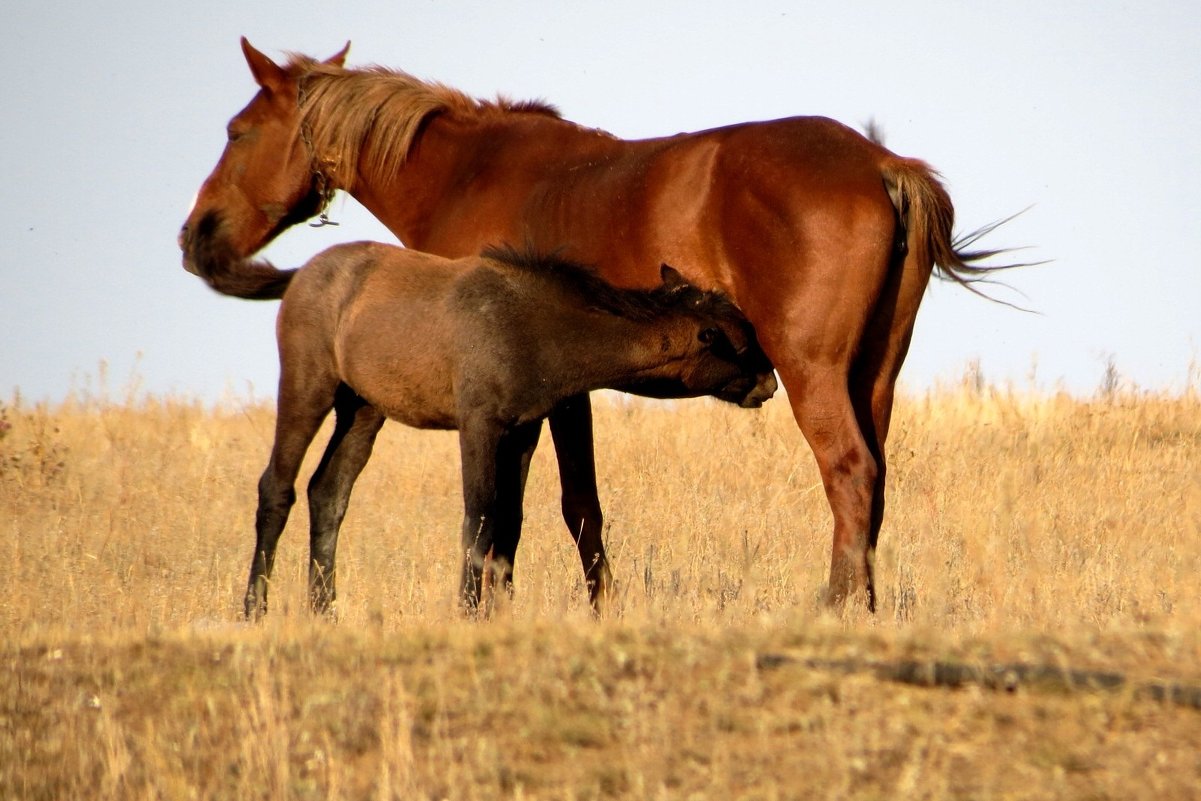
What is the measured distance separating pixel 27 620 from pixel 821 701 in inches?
176

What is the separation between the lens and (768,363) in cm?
680

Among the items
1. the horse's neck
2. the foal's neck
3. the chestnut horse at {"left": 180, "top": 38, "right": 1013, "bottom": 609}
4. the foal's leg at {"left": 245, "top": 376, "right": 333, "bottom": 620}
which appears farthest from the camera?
the horse's neck

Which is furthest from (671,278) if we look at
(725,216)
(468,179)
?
(468,179)

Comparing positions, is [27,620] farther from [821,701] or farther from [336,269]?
[821,701]

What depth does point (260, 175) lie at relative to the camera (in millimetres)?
8617

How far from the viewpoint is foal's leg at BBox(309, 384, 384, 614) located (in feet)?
24.0

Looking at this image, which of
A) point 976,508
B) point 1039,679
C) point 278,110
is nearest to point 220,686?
point 1039,679

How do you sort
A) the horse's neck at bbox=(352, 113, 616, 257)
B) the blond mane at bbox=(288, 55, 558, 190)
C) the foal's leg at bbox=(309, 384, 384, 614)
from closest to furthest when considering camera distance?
1. the foal's leg at bbox=(309, 384, 384, 614)
2. the horse's neck at bbox=(352, 113, 616, 257)
3. the blond mane at bbox=(288, 55, 558, 190)

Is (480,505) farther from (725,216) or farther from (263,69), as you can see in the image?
(263,69)

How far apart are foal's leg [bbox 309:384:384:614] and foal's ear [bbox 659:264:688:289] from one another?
1.73 meters

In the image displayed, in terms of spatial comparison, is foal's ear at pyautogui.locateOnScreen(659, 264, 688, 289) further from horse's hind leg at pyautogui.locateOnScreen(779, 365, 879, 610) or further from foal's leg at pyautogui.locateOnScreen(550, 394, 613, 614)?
foal's leg at pyautogui.locateOnScreen(550, 394, 613, 614)

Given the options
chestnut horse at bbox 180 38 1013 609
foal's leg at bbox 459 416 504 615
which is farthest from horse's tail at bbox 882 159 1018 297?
foal's leg at bbox 459 416 504 615

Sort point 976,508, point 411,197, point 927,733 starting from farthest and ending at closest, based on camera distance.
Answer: point 976,508 → point 411,197 → point 927,733

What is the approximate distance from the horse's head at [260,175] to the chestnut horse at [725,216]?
0.27ft
